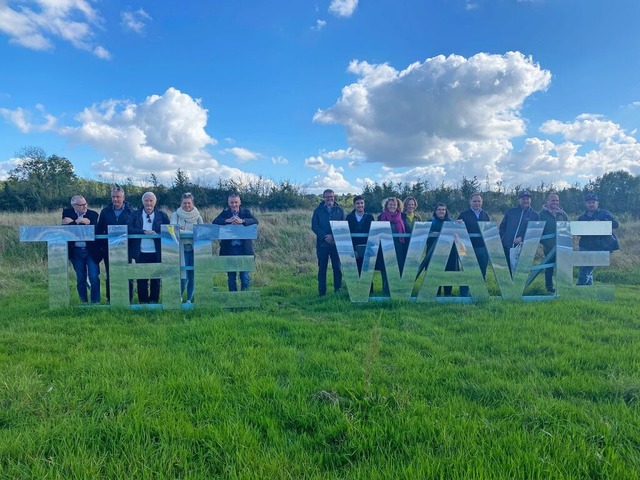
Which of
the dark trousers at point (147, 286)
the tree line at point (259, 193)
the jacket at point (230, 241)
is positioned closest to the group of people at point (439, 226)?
the jacket at point (230, 241)

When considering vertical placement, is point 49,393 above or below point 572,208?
below

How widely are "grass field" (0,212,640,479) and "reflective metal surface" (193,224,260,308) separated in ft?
2.33

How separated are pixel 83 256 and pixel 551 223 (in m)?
9.05

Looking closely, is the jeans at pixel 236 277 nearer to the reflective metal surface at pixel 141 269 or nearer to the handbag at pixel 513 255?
the reflective metal surface at pixel 141 269

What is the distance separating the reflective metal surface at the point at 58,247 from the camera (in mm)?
6785

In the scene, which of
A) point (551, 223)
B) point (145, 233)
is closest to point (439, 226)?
point (551, 223)

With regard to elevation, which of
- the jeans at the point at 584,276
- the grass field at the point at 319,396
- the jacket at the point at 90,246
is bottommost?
the grass field at the point at 319,396

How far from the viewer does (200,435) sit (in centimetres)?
289

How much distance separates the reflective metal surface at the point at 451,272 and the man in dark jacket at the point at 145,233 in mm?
4936

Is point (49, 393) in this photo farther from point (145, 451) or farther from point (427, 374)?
point (427, 374)

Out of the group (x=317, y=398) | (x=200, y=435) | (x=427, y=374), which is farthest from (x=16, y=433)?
(x=427, y=374)

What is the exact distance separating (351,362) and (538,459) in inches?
80.1

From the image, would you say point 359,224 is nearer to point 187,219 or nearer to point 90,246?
point 187,219

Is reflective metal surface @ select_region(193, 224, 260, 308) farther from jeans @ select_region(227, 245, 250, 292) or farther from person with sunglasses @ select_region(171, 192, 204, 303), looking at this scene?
jeans @ select_region(227, 245, 250, 292)
